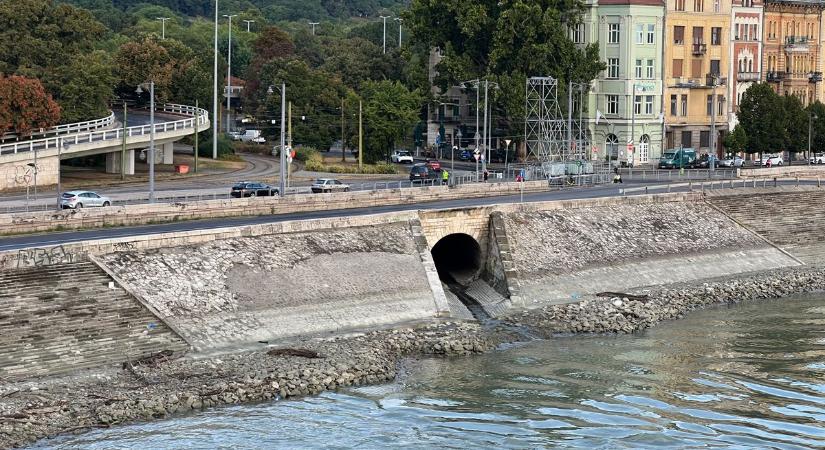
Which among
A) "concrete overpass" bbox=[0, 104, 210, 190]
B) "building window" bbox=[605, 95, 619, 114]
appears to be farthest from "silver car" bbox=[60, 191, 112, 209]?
"building window" bbox=[605, 95, 619, 114]

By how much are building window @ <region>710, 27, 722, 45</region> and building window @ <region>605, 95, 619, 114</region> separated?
39.4 feet

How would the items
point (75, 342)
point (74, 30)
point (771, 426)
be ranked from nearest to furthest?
point (771, 426) → point (75, 342) → point (74, 30)

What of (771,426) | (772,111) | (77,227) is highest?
(772,111)

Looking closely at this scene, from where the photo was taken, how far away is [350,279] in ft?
212

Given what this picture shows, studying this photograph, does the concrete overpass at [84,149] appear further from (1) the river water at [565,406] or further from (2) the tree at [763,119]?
(2) the tree at [763,119]

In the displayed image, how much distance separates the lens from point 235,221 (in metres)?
73.2

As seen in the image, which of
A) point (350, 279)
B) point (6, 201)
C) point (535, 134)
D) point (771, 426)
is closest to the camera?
point (771, 426)

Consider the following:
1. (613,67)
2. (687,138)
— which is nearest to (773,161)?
(687,138)

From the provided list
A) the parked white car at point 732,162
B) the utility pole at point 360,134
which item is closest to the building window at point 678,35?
the parked white car at point 732,162

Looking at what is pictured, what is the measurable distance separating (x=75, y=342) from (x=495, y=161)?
252 ft

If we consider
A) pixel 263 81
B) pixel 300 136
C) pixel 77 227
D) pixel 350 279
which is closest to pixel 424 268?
pixel 350 279

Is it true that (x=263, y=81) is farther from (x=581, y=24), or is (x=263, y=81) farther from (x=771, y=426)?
(x=771, y=426)

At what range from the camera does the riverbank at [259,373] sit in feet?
153

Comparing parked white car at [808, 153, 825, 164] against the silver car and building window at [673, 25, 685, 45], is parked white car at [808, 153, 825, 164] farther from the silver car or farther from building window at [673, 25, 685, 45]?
the silver car
